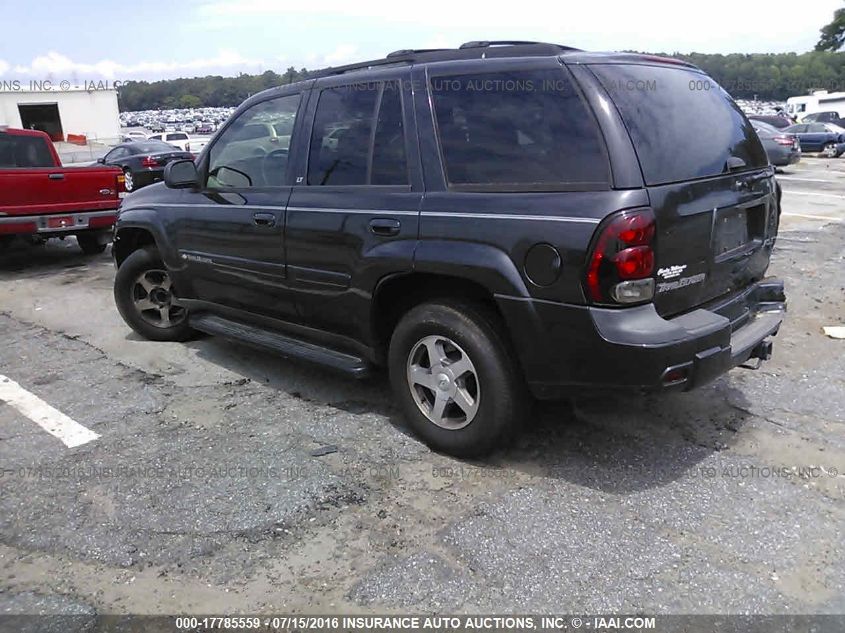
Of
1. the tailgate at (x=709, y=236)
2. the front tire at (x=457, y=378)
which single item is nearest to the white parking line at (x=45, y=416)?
the front tire at (x=457, y=378)

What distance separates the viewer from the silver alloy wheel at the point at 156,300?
18.8 feet

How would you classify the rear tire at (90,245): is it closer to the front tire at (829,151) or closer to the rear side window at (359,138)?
the rear side window at (359,138)

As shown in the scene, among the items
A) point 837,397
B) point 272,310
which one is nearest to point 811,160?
point 837,397

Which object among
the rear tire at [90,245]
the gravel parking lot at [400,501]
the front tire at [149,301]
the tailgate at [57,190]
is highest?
the tailgate at [57,190]

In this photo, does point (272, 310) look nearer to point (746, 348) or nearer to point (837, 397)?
point (746, 348)

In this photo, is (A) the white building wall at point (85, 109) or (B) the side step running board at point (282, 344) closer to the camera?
(B) the side step running board at point (282, 344)

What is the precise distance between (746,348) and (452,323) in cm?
→ 141

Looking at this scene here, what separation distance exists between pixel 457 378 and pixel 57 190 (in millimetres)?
7151

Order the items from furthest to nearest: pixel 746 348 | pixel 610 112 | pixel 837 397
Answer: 1. pixel 837 397
2. pixel 746 348
3. pixel 610 112

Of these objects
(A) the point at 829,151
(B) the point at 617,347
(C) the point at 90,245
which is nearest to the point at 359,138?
(B) the point at 617,347

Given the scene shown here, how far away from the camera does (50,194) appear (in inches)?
340

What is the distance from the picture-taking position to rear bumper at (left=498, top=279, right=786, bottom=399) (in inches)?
118

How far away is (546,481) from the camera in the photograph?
136 inches

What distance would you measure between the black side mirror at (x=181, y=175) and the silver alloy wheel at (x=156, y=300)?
1.02 m
